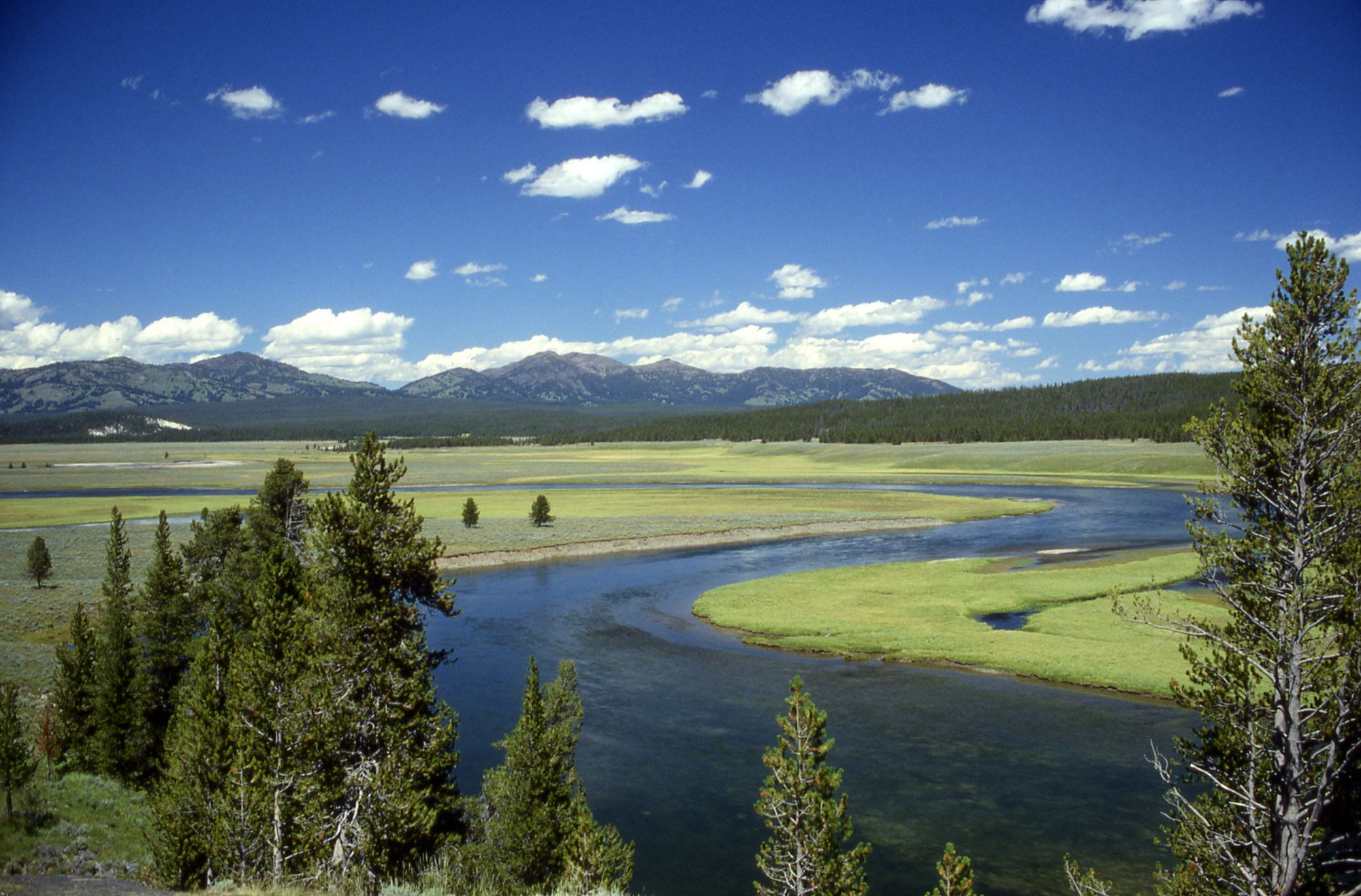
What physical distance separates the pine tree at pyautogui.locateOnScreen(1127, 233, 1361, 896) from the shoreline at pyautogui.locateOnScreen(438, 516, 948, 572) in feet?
158

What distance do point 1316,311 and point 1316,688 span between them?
18.6 ft

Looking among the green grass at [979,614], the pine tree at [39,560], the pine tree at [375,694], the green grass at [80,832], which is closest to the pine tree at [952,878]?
the pine tree at [375,694]

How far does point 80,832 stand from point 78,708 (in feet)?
24.1

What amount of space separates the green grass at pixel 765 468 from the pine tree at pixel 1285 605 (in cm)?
11132

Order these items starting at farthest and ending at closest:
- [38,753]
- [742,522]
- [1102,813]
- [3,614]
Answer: [742,522], [3,614], [38,753], [1102,813]

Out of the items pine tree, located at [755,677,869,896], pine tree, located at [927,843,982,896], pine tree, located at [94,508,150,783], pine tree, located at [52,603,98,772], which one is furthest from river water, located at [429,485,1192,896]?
pine tree, located at [52,603,98,772]

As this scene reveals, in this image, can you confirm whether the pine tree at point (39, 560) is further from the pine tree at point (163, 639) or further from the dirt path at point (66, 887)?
the dirt path at point (66, 887)

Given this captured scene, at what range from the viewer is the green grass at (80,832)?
1728 centimetres

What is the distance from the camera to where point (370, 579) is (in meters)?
18.0

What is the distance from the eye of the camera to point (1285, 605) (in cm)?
1193

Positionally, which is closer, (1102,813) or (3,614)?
(1102,813)

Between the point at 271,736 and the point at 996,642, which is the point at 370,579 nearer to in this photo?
Result: the point at 271,736

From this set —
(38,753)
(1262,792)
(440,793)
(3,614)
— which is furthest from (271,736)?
(3,614)

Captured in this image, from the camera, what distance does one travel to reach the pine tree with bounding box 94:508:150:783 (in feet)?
83.5
